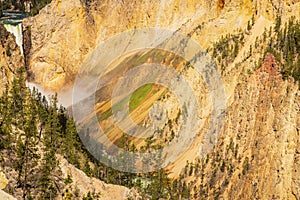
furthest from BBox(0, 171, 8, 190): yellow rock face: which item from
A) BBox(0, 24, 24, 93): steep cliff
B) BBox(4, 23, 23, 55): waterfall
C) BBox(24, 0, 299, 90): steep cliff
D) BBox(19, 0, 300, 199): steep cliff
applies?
BBox(4, 23, 23, 55): waterfall

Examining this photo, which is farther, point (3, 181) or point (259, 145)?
point (259, 145)

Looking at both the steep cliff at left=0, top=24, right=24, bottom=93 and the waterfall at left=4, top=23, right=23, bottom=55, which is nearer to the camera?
the steep cliff at left=0, top=24, right=24, bottom=93

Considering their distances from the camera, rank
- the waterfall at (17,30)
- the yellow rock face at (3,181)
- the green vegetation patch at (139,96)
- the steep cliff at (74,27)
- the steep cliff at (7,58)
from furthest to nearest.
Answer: the waterfall at (17,30), the steep cliff at (74,27), the green vegetation patch at (139,96), the steep cliff at (7,58), the yellow rock face at (3,181)

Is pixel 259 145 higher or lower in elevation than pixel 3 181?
higher

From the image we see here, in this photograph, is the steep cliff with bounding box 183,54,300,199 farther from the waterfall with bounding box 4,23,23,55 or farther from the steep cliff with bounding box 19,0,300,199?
the waterfall with bounding box 4,23,23,55

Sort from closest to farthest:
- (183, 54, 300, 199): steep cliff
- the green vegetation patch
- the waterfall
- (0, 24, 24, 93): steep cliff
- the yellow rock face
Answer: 1. the yellow rock face
2. (183, 54, 300, 199): steep cliff
3. (0, 24, 24, 93): steep cliff
4. the green vegetation patch
5. the waterfall

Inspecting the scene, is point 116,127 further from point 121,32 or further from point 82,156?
point 121,32

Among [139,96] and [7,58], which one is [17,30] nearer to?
[139,96]

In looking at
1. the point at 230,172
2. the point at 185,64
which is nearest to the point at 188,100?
the point at 185,64

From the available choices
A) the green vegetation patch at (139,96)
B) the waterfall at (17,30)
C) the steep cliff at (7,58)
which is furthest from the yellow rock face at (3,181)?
the waterfall at (17,30)

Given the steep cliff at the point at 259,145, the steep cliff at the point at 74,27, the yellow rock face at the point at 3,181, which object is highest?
the steep cliff at the point at 74,27

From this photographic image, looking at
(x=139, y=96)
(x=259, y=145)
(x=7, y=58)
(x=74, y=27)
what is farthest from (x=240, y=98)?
(x=74, y=27)

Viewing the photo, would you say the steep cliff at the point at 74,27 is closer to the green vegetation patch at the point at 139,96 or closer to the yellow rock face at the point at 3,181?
the green vegetation patch at the point at 139,96
